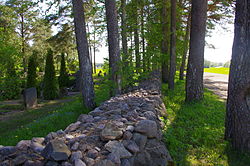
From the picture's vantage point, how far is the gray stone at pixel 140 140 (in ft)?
9.05

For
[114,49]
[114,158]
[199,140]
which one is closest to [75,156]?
[114,158]

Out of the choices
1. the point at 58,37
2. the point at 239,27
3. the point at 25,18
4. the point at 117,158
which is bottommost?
the point at 117,158

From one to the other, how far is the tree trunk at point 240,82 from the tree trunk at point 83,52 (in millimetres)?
4750

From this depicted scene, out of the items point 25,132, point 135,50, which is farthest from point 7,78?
point 135,50

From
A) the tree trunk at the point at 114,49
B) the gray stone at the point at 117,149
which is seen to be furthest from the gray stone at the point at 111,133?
the tree trunk at the point at 114,49

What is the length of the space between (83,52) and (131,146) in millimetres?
4771

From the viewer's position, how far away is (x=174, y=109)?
20.9 feet

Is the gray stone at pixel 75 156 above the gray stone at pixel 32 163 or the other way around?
above

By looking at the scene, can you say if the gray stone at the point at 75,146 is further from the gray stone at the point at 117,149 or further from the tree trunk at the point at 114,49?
the tree trunk at the point at 114,49

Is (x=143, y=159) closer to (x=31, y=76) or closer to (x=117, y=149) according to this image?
(x=117, y=149)

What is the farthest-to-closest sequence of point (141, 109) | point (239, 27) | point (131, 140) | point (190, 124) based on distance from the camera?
1. point (190, 124)
2. point (141, 109)
3. point (239, 27)
4. point (131, 140)

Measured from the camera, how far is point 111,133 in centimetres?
274

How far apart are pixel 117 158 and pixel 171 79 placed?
8248mm

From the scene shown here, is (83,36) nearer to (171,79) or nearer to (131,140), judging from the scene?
(131,140)
